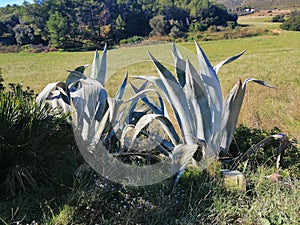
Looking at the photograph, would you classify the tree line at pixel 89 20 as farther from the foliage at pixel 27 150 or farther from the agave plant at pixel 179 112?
the foliage at pixel 27 150

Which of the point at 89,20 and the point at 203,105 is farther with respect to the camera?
the point at 89,20

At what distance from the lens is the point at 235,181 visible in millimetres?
2074

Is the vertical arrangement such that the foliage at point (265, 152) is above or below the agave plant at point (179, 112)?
below

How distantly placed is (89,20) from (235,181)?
1351 inches

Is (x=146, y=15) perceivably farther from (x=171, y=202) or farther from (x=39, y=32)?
(x=171, y=202)

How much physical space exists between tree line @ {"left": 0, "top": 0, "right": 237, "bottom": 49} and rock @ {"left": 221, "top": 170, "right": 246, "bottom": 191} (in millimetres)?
25240

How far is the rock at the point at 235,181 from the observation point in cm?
205

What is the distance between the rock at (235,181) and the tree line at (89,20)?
2524 centimetres

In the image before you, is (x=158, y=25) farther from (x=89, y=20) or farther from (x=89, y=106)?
(x=89, y=106)

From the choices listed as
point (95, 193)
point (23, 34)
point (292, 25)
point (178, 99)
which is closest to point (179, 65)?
point (178, 99)

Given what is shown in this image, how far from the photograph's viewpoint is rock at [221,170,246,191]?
2.05 m

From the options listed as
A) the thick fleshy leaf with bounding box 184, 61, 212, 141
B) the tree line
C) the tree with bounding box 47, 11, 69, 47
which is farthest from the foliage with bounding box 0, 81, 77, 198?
the tree with bounding box 47, 11, 69, 47

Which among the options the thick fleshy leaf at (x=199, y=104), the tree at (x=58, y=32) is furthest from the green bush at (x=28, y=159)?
the tree at (x=58, y=32)

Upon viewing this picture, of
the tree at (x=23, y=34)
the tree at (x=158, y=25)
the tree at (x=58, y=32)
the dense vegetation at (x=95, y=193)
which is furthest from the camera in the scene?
the tree at (x=58, y=32)
